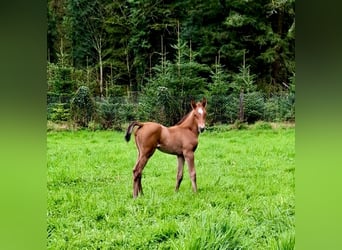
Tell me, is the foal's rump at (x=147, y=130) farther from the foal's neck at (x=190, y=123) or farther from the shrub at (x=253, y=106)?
the shrub at (x=253, y=106)

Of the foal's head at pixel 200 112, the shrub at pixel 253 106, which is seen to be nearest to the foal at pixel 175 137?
the foal's head at pixel 200 112

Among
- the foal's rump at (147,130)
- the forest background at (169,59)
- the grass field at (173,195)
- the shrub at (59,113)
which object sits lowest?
the grass field at (173,195)

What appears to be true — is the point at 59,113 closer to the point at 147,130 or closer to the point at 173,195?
the point at 147,130

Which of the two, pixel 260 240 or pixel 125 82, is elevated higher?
pixel 125 82

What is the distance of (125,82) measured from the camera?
2.25 metres

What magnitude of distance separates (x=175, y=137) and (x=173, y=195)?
23 cm

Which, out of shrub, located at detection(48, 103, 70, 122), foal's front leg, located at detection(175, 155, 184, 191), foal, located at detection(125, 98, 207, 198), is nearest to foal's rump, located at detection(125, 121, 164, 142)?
foal, located at detection(125, 98, 207, 198)

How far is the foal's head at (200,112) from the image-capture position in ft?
7.31

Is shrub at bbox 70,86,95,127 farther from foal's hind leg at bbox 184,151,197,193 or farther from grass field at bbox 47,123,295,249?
foal's hind leg at bbox 184,151,197,193

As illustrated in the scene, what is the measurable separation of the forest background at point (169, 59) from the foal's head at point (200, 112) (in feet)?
0.09

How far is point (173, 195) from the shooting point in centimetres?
222
